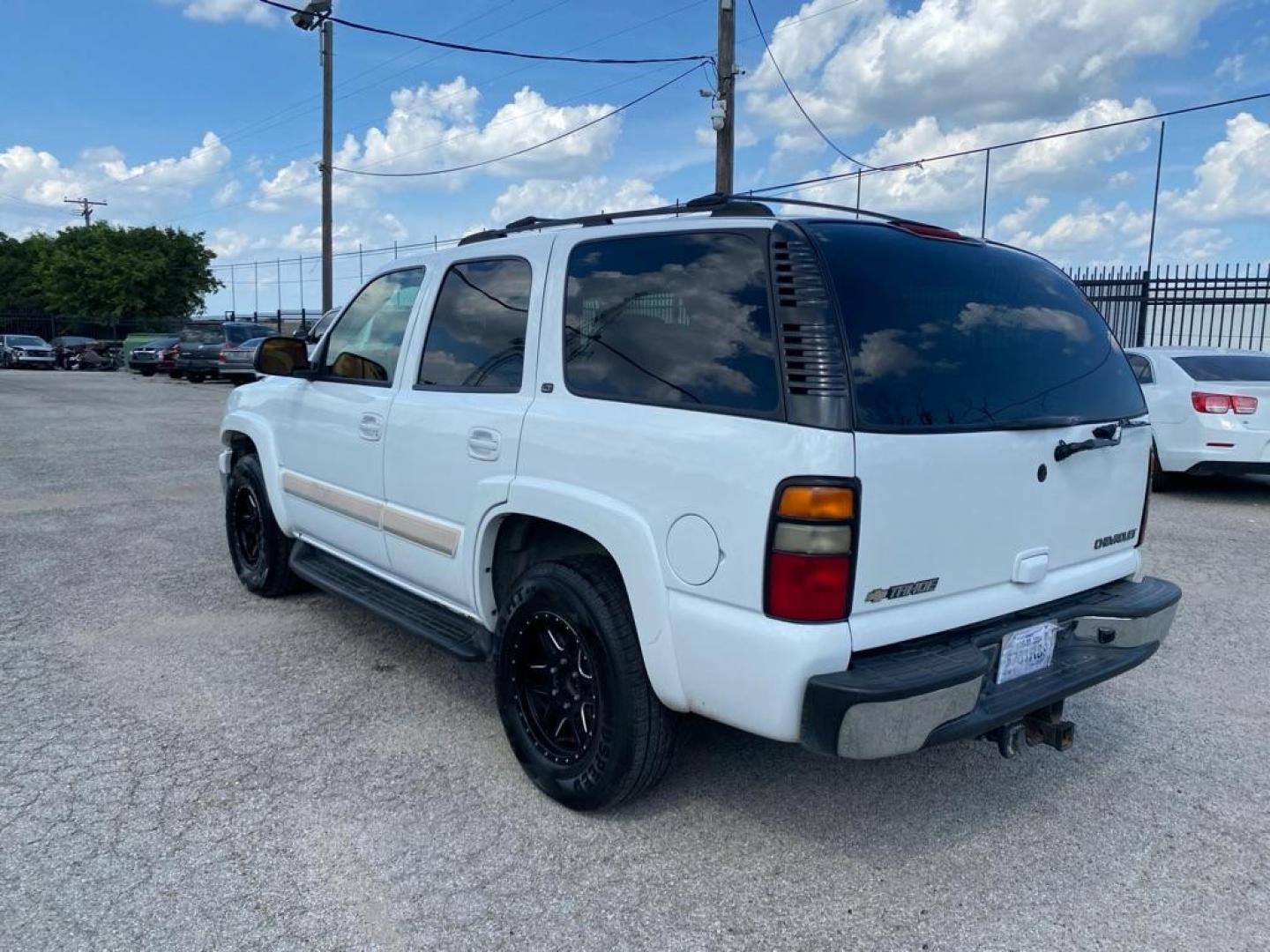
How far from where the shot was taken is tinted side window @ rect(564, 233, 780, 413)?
9.23ft

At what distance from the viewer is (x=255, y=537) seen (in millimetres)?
5812

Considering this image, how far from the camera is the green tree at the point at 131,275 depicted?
160 ft

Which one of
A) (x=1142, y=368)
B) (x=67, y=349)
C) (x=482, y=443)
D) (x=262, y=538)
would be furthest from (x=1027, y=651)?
(x=67, y=349)

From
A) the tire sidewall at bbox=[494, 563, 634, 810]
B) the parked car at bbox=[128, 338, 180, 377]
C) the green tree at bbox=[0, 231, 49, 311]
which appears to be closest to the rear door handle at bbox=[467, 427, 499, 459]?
the tire sidewall at bbox=[494, 563, 634, 810]

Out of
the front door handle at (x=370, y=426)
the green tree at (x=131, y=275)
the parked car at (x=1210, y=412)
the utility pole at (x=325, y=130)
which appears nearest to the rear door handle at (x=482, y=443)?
the front door handle at (x=370, y=426)

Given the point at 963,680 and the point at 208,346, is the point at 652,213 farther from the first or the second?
Result: the point at 208,346

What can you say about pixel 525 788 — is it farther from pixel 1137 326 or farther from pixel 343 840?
pixel 1137 326

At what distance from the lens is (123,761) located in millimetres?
3650

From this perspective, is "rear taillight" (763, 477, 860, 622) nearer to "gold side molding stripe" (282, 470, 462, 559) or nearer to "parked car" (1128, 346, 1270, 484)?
"gold side molding stripe" (282, 470, 462, 559)

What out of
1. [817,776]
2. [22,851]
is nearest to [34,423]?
[22,851]

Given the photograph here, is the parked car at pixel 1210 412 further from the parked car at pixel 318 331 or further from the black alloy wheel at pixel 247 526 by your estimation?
the black alloy wheel at pixel 247 526

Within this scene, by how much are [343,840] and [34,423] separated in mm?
15233

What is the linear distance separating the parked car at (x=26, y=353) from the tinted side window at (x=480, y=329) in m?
39.1

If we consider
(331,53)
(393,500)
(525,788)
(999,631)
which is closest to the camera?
(999,631)
